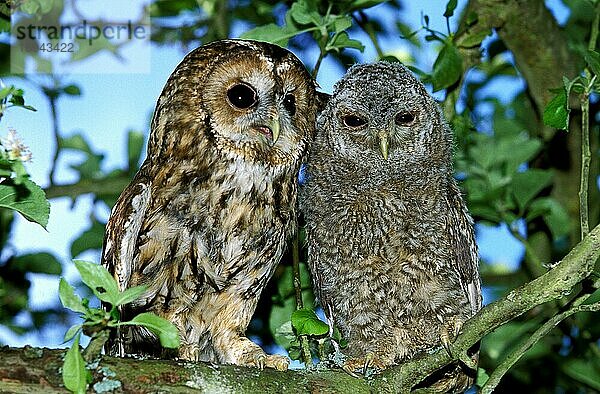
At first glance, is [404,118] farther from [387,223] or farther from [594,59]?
[594,59]

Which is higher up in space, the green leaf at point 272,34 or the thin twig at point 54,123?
the green leaf at point 272,34

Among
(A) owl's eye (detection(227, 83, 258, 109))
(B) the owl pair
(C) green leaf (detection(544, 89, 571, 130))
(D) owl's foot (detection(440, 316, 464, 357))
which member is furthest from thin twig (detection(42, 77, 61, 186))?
(C) green leaf (detection(544, 89, 571, 130))

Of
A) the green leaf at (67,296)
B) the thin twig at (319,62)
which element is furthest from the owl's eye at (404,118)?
the green leaf at (67,296)

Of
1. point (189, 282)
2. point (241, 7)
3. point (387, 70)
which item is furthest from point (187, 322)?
point (241, 7)

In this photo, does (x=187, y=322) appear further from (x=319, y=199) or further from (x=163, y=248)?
(x=319, y=199)

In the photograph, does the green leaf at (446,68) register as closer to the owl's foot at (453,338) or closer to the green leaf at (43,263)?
the owl's foot at (453,338)

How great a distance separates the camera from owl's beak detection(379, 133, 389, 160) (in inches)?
92.3

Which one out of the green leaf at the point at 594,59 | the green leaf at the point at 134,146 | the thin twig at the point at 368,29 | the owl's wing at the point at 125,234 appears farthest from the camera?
the green leaf at the point at 134,146

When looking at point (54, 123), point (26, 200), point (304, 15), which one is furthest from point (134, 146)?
point (26, 200)

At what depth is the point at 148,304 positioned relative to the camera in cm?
228

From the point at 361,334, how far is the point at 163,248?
2.01 feet

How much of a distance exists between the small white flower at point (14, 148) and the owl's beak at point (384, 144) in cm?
116

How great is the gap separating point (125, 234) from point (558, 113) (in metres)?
1.18

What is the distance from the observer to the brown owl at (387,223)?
229 centimetres
